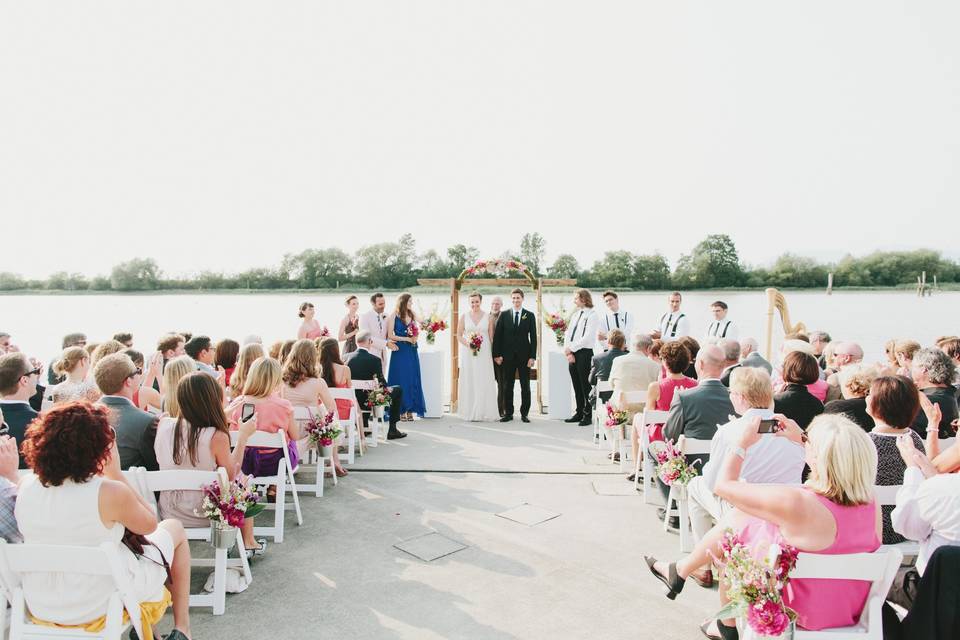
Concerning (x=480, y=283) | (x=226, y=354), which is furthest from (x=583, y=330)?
(x=226, y=354)

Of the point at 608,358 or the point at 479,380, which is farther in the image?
the point at 479,380

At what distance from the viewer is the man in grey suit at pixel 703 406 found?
451cm

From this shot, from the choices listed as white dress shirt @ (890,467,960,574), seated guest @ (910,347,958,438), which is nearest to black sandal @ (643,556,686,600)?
white dress shirt @ (890,467,960,574)

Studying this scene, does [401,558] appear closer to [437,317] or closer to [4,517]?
[4,517]

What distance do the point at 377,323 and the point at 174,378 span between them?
4.91 metres

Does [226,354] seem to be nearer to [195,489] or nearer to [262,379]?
[262,379]

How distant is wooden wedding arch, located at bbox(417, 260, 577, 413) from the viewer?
1023cm

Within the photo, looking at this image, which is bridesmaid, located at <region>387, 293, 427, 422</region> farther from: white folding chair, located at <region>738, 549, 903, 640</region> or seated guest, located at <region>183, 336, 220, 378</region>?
white folding chair, located at <region>738, 549, 903, 640</region>

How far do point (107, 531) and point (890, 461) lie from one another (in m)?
3.96

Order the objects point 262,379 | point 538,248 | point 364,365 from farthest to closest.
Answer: point 538,248 < point 364,365 < point 262,379

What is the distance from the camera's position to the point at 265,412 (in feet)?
15.6

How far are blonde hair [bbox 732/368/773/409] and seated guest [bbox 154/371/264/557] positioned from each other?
3168mm

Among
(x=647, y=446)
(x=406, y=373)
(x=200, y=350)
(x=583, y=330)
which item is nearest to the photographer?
(x=647, y=446)

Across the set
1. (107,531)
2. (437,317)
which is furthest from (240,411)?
(437,317)
